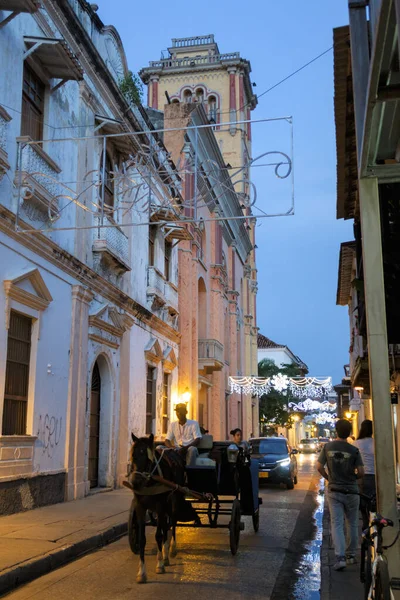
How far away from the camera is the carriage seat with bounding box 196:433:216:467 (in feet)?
30.8

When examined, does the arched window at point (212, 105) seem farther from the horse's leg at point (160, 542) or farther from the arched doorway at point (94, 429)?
the horse's leg at point (160, 542)

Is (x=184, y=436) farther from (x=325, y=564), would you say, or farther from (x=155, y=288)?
(x=155, y=288)

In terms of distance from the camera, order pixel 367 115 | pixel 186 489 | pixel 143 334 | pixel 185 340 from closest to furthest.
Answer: pixel 367 115, pixel 186 489, pixel 143 334, pixel 185 340

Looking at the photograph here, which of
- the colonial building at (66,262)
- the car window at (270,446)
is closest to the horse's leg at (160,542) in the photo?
the colonial building at (66,262)

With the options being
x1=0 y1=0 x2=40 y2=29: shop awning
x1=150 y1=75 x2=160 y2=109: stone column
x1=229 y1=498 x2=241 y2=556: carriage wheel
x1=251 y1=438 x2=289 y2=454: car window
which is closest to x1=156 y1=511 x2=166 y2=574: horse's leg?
x1=229 y1=498 x2=241 y2=556: carriage wheel

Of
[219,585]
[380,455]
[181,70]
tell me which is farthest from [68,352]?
[181,70]

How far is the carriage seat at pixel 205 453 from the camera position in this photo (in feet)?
30.8

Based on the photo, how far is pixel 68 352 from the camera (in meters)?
14.2

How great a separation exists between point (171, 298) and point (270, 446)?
6152mm

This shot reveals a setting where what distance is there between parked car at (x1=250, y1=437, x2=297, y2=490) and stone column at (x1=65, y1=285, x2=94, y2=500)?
24.0ft

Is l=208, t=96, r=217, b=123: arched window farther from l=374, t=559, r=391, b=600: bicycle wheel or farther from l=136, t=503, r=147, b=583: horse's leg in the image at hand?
l=374, t=559, r=391, b=600: bicycle wheel

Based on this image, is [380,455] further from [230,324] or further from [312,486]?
[230,324]

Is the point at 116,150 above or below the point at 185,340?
above

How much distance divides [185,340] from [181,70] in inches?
1049
